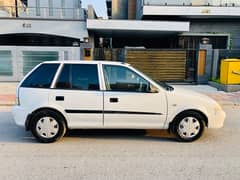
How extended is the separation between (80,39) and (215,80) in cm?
850

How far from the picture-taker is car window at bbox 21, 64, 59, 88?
4754 mm

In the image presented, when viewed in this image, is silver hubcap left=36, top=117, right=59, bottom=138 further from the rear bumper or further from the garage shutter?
the garage shutter

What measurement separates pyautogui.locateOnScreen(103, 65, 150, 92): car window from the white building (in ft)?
27.5

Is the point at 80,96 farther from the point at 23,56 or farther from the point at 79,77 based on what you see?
the point at 23,56

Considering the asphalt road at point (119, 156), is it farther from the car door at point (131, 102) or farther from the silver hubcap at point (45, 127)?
the car door at point (131, 102)

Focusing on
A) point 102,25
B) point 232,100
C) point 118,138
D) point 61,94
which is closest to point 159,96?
point 118,138

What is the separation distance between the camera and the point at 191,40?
1803 cm

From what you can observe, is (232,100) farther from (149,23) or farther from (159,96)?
(149,23)

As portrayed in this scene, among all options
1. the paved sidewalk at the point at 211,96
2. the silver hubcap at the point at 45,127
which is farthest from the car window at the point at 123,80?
the paved sidewalk at the point at 211,96

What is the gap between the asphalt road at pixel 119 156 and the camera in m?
3.54

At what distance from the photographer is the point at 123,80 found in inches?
189

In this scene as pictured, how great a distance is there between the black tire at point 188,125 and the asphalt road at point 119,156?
0.16 meters

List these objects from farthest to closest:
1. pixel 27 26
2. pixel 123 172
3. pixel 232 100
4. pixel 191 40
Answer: pixel 191 40
pixel 27 26
pixel 232 100
pixel 123 172

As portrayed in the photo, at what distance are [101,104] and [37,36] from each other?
47.0 feet
